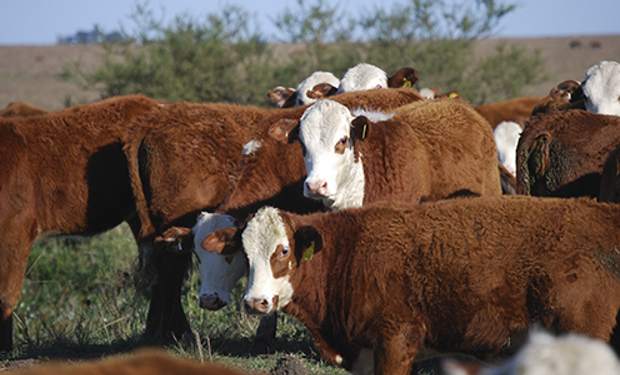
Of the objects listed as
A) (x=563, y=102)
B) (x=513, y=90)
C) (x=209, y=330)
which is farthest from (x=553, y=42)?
(x=209, y=330)

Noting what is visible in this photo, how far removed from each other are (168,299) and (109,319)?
1547 mm

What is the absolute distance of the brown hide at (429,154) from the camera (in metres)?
5.31

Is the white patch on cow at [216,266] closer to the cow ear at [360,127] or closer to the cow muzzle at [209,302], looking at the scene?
the cow muzzle at [209,302]

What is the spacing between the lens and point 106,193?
21.9 ft

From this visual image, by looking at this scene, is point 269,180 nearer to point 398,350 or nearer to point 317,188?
point 317,188

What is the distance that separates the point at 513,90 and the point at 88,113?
604 inches

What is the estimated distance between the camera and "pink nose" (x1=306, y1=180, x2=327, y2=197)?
4691 millimetres

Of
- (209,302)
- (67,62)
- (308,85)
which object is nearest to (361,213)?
(209,302)

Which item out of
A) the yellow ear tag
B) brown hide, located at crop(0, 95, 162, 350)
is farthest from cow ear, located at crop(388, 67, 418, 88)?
the yellow ear tag

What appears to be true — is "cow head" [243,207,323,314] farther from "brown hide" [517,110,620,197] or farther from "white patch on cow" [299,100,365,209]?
"brown hide" [517,110,620,197]

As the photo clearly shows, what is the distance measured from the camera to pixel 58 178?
6.58 meters

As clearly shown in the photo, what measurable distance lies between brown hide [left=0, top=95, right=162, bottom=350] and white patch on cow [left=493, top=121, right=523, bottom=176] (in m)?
6.33

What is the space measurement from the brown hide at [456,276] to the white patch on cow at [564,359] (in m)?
2.03

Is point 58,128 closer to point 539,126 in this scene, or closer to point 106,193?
point 106,193
